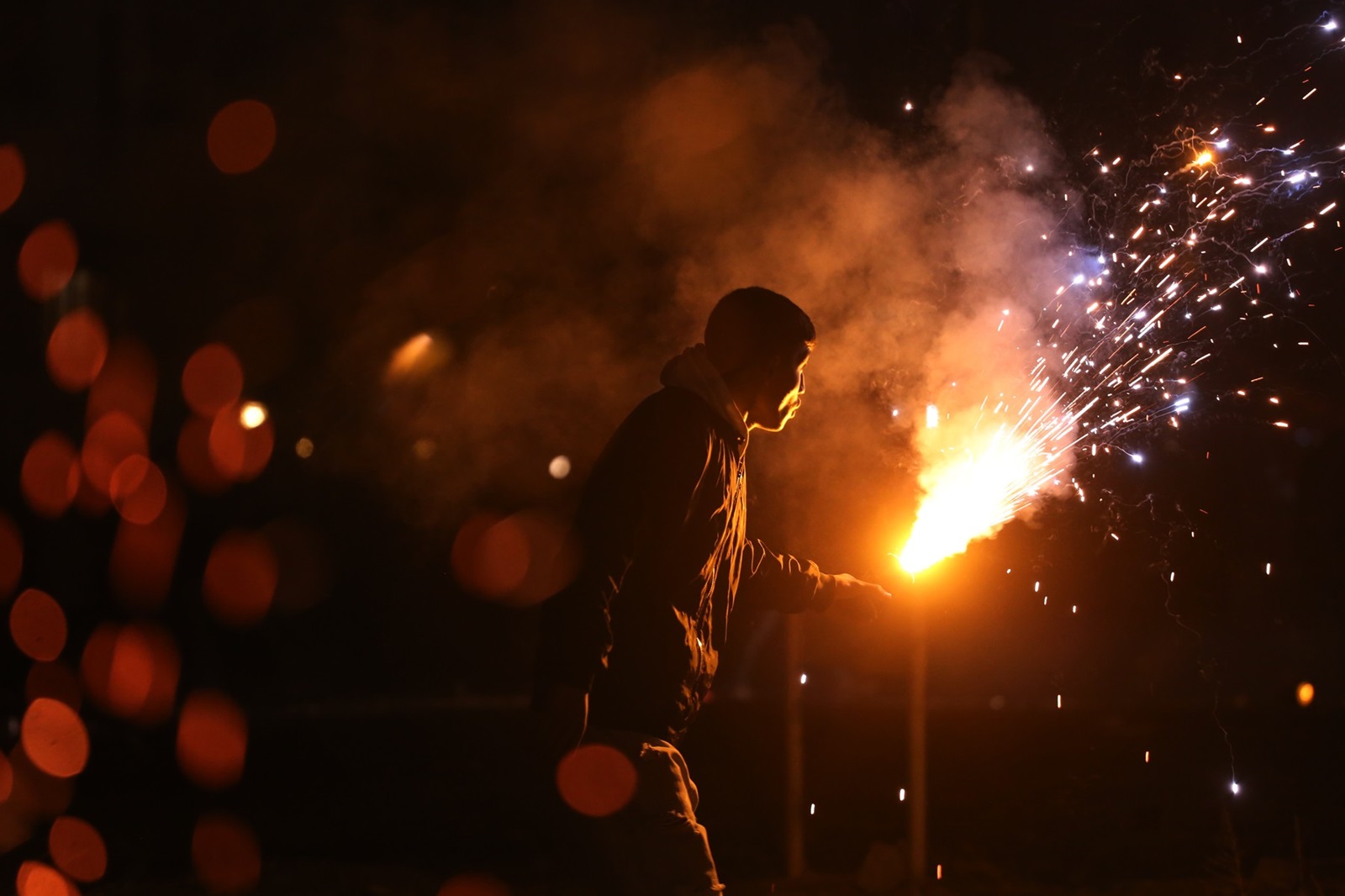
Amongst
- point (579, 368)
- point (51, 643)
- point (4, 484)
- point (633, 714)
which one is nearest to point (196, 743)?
point (51, 643)

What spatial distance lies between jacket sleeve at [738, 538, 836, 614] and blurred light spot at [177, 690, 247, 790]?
215 inches

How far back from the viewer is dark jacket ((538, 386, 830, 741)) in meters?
2.50

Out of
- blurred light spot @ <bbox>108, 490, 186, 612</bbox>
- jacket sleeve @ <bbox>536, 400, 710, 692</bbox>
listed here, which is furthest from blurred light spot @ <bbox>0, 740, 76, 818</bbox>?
jacket sleeve @ <bbox>536, 400, 710, 692</bbox>

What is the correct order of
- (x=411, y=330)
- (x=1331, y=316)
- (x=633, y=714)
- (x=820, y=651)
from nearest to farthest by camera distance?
(x=633, y=714)
(x=1331, y=316)
(x=411, y=330)
(x=820, y=651)

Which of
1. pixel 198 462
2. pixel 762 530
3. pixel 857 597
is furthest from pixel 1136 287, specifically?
pixel 198 462

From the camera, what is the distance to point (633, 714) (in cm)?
272

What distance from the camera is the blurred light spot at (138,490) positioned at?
10609mm

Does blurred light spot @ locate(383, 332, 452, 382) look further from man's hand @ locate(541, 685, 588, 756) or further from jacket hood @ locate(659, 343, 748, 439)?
man's hand @ locate(541, 685, 588, 756)

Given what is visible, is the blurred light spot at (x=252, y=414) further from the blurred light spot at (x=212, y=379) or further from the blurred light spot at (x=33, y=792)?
the blurred light spot at (x=33, y=792)

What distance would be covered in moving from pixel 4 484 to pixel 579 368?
23.2ft

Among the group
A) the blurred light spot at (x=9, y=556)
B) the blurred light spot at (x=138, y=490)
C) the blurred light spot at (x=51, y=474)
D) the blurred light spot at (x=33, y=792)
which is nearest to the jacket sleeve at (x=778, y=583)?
the blurred light spot at (x=33, y=792)

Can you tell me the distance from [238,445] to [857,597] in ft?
26.6

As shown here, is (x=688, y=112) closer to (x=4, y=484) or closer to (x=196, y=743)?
(x=196, y=743)

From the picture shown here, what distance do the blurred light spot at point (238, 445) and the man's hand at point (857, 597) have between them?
24.0 ft
